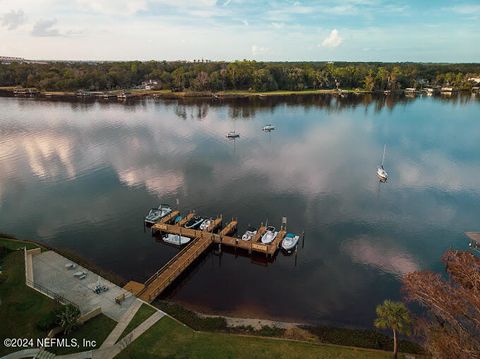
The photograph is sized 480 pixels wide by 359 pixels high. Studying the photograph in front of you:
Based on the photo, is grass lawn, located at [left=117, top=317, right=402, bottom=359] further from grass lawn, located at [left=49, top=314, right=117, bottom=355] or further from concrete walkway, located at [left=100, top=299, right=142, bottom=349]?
grass lawn, located at [left=49, top=314, right=117, bottom=355]

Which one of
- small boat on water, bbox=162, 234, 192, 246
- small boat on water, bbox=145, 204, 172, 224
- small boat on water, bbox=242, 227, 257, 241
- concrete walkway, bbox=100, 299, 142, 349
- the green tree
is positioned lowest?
small boat on water, bbox=162, 234, 192, 246

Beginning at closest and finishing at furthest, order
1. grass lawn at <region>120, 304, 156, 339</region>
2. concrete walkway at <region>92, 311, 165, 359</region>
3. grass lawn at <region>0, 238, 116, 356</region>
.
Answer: concrete walkway at <region>92, 311, 165, 359</region> → grass lawn at <region>0, 238, 116, 356</region> → grass lawn at <region>120, 304, 156, 339</region>

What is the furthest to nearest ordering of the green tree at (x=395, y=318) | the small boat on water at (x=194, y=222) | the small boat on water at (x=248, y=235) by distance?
1. the small boat on water at (x=194, y=222)
2. the small boat on water at (x=248, y=235)
3. the green tree at (x=395, y=318)

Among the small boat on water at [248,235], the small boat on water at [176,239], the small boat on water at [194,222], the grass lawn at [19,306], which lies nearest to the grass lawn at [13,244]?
the grass lawn at [19,306]

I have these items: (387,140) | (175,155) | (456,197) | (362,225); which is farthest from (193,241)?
(387,140)

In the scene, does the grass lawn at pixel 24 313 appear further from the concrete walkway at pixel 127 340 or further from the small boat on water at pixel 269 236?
the small boat on water at pixel 269 236

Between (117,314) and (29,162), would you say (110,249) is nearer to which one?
(117,314)

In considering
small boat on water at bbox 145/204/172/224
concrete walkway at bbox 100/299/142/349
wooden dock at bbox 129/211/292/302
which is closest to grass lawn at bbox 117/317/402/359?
concrete walkway at bbox 100/299/142/349
